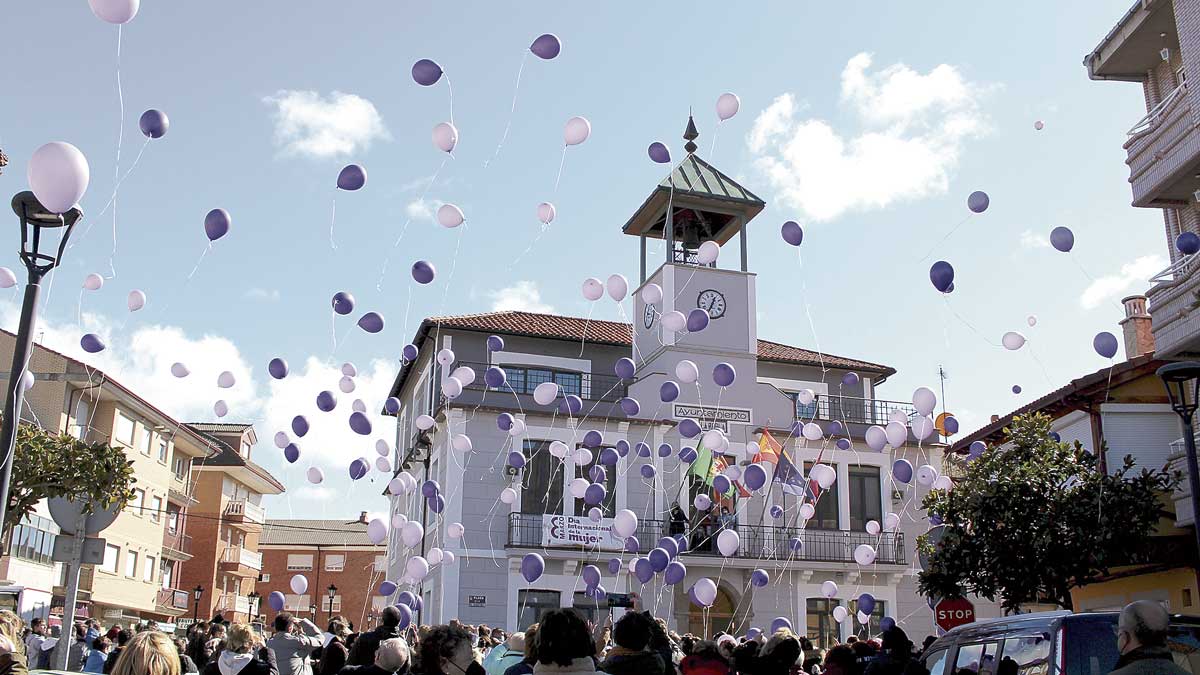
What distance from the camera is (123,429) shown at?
36.5 metres

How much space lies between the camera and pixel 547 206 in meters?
15.3

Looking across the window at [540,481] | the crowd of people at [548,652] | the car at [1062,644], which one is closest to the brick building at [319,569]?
the window at [540,481]

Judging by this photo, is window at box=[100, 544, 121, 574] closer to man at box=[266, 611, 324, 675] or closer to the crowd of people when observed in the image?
the crowd of people

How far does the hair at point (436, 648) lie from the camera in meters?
5.54

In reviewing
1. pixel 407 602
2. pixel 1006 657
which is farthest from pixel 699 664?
pixel 407 602

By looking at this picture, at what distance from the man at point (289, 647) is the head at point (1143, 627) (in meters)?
5.37

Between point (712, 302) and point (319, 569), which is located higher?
point (712, 302)

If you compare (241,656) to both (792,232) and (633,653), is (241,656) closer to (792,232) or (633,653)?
(633,653)

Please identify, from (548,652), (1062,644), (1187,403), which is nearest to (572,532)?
(1187,403)

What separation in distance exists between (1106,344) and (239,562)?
4716cm

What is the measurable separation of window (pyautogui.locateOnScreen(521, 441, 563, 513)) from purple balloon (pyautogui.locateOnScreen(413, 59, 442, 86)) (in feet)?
49.7

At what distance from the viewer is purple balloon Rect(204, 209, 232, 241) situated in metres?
11.3

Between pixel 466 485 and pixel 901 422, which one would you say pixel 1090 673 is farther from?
pixel 466 485

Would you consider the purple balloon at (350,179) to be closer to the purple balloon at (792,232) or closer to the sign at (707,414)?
the purple balloon at (792,232)
